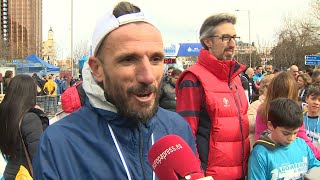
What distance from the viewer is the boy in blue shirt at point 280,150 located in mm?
3121

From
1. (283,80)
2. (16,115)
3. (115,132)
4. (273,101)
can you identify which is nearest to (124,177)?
(115,132)

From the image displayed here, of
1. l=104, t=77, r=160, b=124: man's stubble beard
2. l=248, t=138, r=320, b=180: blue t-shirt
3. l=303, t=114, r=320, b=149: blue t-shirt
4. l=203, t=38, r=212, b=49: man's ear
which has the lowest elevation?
l=248, t=138, r=320, b=180: blue t-shirt

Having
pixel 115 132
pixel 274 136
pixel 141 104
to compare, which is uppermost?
pixel 141 104

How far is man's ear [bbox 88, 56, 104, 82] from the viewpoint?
1.73 m

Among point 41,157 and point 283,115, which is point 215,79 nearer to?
point 283,115

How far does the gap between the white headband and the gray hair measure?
1.65 meters

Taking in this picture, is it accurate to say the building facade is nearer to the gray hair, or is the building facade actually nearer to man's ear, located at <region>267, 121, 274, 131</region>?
the gray hair

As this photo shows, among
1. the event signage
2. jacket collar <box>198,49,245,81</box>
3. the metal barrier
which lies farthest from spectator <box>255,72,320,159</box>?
the event signage

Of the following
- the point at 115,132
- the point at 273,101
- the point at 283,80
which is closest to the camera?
the point at 115,132

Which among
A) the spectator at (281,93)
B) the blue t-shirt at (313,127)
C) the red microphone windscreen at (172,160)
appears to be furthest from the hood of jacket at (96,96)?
the blue t-shirt at (313,127)

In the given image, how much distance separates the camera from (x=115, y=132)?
170 cm

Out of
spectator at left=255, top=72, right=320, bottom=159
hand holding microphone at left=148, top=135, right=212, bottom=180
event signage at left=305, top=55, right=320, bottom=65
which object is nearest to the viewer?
hand holding microphone at left=148, top=135, right=212, bottom=180

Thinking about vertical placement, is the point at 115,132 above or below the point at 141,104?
below

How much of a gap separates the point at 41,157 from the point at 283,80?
262 cm
